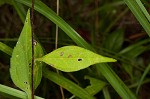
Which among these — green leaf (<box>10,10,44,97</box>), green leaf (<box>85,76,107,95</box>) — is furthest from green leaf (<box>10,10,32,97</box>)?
green leaf (<box>85,76,107,95</box>)

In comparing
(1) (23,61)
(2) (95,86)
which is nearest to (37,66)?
(1) (23,61)

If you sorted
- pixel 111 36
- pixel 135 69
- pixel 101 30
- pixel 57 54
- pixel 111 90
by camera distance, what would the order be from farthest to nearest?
pixel 101 30 < pixel 111 36 < pixel 135 69 < pixel 111 90 < pixel 57 54

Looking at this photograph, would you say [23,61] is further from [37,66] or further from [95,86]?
[95,86]

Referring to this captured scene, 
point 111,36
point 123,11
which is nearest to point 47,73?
point 111,36

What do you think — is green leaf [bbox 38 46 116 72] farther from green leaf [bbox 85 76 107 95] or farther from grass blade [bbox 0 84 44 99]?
green leaf [bbox 85 76 107 95]

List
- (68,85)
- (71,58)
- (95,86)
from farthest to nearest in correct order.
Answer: (95,86)
(68,85)
(71,58)

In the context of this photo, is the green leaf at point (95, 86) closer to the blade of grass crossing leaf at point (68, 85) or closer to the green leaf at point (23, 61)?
the blade of grass crossing leaf at point (68, 85)

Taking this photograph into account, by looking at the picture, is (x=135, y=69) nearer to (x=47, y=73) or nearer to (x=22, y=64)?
(x=47, y=73)
